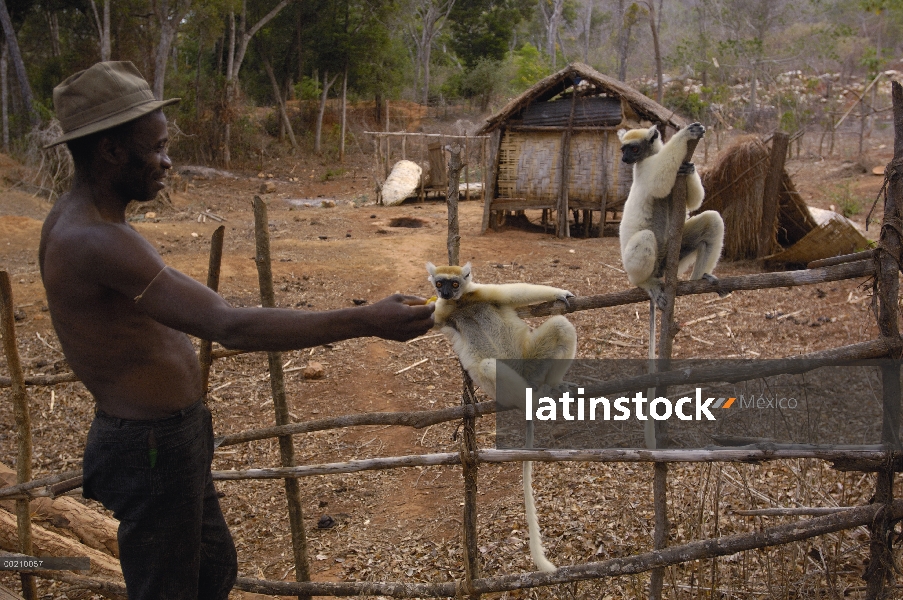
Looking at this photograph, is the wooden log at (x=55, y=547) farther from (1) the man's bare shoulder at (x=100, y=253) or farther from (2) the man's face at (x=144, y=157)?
(2) the man's face at (x=144, y=157)

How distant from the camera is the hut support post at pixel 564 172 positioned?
562 inches

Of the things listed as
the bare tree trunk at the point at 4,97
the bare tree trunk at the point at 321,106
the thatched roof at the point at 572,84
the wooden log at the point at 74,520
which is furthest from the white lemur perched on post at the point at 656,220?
the bare tree trunk at the point at 321,106

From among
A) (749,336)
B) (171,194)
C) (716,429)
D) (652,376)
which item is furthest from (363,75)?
(652,376)

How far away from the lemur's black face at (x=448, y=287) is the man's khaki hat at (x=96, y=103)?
1.73m

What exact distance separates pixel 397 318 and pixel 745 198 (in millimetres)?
10269

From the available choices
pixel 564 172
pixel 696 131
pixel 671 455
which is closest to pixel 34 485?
pixel 671 455

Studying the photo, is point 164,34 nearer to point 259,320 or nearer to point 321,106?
point 321,106

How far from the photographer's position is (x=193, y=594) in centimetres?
271

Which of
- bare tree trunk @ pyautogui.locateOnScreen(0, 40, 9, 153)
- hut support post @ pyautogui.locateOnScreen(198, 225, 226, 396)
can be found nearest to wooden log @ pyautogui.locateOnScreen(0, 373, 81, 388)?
hut support post @ pyautogui.locateOnScreen(198, 225, 226, 396)

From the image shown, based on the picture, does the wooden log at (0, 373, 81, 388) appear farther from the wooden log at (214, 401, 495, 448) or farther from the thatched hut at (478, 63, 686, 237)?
the thatched hut at (478, 63, 686, 237)

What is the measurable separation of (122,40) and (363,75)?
8.96m

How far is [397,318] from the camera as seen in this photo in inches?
85.7

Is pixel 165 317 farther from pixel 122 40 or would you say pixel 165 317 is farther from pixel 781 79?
pixel 781 79

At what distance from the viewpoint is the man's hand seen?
2.17 metres
